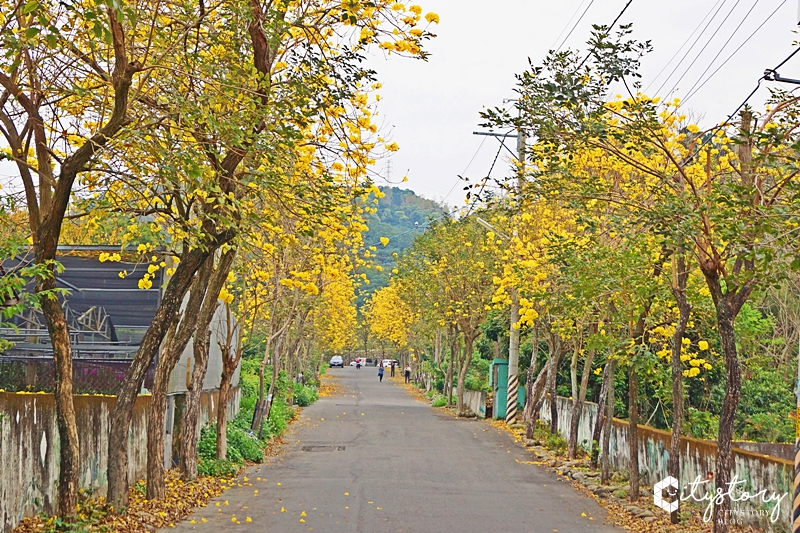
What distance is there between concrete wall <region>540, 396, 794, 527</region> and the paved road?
1.45 metres

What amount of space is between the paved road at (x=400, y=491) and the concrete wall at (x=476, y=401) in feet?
30.0

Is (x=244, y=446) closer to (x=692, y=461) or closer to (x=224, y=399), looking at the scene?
(x=224, y=399)

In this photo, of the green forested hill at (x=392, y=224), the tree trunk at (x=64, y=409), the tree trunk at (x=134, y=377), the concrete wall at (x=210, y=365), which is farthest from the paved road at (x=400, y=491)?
the green forested hill at (x=392, y=224)

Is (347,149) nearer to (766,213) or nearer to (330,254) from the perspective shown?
(766,213)

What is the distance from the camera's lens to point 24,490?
9219 millimetres

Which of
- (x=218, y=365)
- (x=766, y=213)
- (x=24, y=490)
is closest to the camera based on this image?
(x=766, y=213)

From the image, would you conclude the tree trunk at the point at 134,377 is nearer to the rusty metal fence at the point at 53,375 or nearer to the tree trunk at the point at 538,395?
A: the rusty metal fence at the point at 53,375

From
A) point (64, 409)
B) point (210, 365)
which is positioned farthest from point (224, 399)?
point (64, 409)

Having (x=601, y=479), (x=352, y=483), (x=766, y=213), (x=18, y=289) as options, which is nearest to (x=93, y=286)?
(x=352, y=483)

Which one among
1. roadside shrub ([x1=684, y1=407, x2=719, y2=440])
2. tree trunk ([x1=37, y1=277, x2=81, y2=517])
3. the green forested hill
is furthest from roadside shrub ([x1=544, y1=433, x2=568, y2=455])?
the green forested hill

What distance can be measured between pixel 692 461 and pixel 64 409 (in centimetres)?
932

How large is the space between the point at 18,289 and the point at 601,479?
12.2 metres

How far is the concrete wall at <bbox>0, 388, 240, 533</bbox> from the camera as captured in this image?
8.83 meters

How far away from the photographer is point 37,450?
962 centimetres
